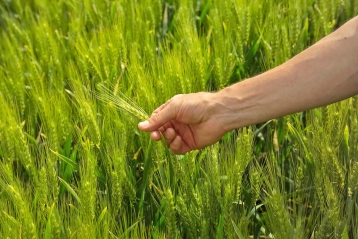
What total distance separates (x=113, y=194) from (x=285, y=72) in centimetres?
39

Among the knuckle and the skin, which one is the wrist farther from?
the knuckle

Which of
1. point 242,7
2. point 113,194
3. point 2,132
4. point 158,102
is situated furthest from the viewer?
point 242,7

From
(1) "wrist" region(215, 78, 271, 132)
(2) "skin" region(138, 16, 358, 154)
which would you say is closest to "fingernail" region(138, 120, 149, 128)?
(2) "skin" region(138, 16, 358, 154)

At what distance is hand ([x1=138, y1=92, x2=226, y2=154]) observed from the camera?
1.29 m

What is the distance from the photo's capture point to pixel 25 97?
5.61 ft

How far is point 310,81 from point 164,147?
1.11 feet

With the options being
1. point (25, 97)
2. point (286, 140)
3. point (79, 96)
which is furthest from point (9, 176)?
point (286, 140)

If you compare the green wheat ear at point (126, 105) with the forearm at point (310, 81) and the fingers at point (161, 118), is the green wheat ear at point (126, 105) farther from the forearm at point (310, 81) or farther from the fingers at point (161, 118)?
the forearm at point (310, 81)

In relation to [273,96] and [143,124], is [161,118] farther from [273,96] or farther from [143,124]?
[273,96]

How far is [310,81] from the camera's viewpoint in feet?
3.83

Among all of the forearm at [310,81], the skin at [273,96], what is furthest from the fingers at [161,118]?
the forearm at [310,81]

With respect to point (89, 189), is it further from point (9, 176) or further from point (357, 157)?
point (357, 157)

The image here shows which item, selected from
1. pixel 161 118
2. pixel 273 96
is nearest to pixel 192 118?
pixel 161 118

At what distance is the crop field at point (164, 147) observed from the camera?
3.79ft
